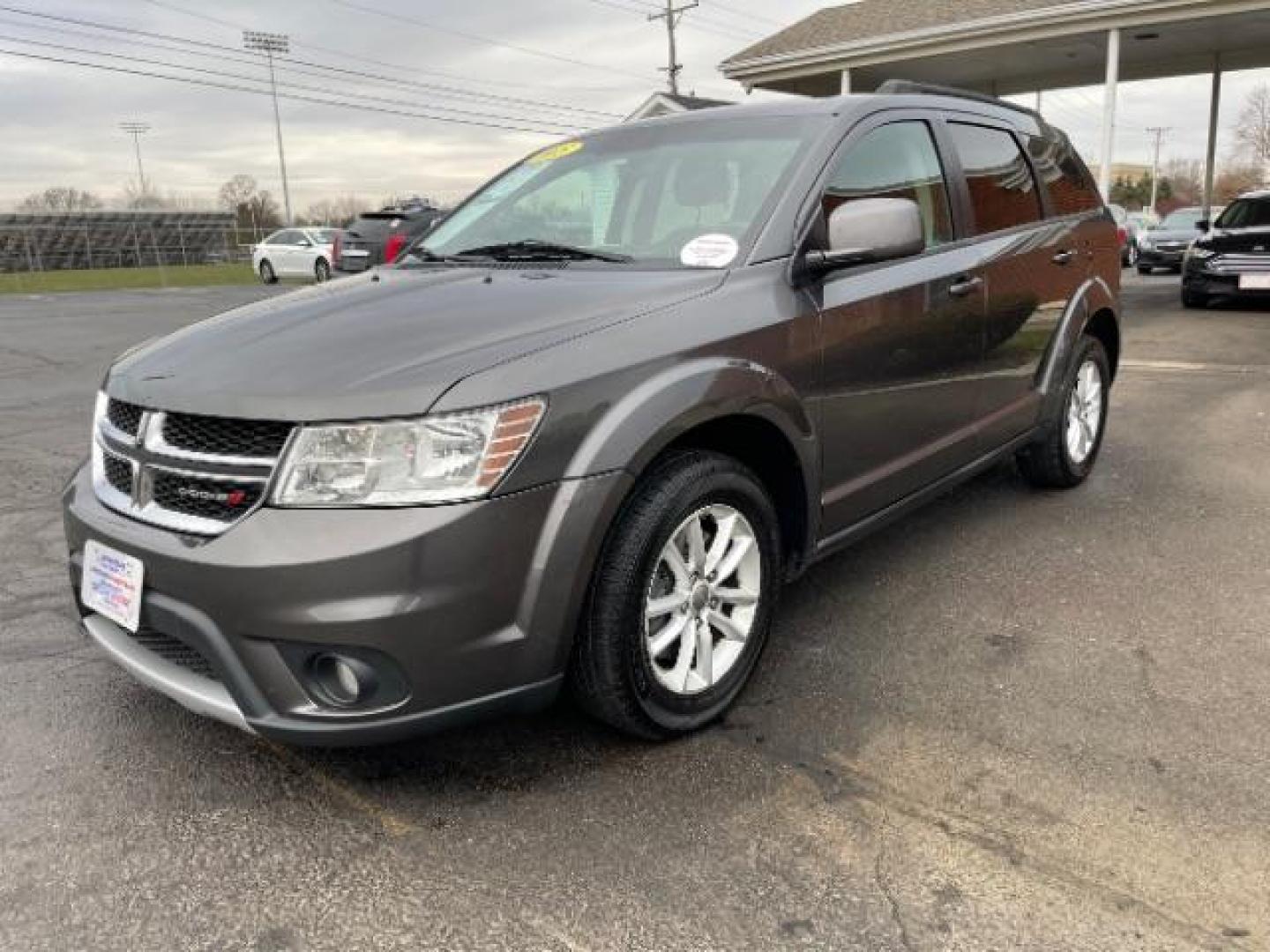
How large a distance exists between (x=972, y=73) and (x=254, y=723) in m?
21.9

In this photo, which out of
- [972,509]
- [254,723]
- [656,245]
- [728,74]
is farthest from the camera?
[728,74]

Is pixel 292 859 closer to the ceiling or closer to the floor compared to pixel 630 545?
closer to the floor

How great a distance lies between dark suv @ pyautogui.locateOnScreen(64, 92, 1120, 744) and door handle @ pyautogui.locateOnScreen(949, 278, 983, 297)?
0.02m

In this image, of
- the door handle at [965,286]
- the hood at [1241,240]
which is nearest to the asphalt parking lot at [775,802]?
the door handle at [965,286]

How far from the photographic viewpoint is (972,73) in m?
20.8

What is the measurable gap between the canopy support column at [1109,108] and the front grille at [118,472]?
15746mm

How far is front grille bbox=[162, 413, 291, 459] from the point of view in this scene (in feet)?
7.39

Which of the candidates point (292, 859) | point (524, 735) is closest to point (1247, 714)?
point (524, 735)

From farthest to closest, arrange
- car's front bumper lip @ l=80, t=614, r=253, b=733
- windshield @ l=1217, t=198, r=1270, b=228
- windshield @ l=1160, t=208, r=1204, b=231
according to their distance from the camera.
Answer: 1. windshield @ l=1160, t=208, r=1204, b=231
2. windshield @ l=1217, t=198, r=1270, b=228
3. car's front bumper lip @ l=80, t=614, r=253, b=733

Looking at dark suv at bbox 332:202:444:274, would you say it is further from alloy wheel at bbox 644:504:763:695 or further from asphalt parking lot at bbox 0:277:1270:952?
alloy wheel at bbox 644:504:763:695

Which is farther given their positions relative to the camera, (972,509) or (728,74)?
(728,74)

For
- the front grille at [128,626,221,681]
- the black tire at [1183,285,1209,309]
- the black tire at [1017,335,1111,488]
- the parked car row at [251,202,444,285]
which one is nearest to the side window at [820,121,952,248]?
the black tire at [1017,335,1111,488]

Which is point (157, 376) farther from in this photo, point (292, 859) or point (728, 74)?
point (728, 74)

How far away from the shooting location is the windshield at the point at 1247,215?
1261 centimetres
